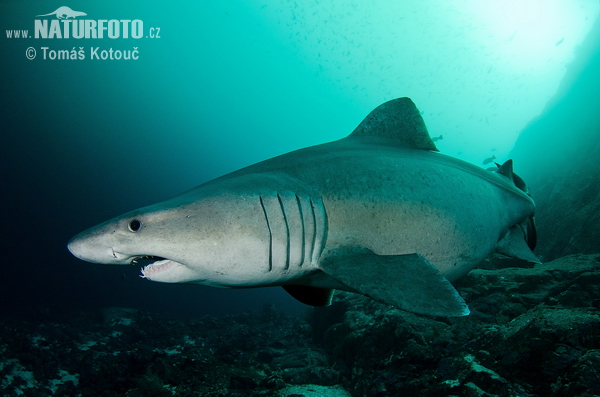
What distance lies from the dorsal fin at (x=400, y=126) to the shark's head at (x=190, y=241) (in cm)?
209

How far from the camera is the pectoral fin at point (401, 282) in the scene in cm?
159

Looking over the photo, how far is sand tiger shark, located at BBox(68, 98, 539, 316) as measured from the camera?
177cm

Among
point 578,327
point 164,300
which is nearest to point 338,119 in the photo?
point 164,300

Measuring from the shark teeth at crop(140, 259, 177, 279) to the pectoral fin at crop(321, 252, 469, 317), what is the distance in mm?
1107

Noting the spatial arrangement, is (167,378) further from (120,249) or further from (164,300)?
(164,300)

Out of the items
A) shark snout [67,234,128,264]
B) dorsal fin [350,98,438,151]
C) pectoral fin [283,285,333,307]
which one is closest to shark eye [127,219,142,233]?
shark snout [67,234,128,264]

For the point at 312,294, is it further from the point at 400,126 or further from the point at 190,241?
the point at 400,126

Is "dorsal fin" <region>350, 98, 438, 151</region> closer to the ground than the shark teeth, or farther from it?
farther from it

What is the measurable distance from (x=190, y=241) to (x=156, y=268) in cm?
36
